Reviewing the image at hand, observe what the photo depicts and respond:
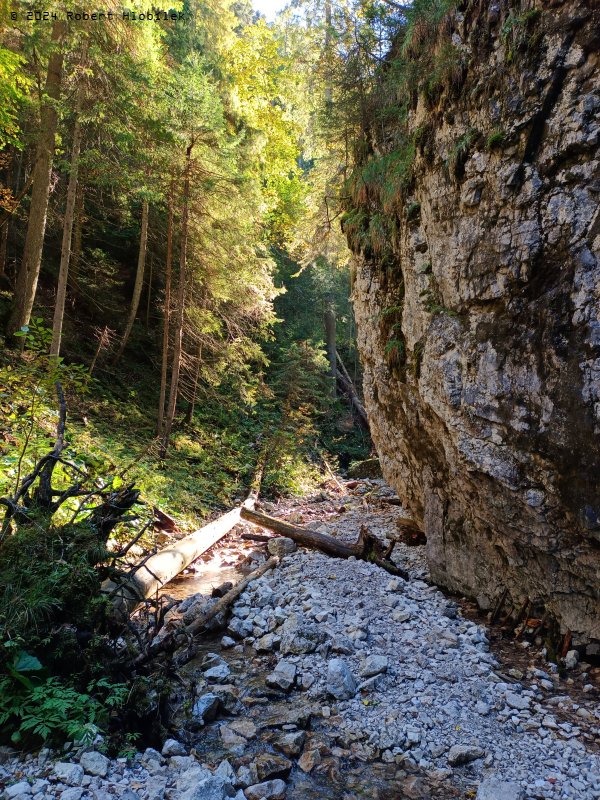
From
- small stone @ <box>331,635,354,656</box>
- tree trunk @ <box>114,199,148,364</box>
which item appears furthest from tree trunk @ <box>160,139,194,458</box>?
small stone @ <box>331,635,354,656</box>

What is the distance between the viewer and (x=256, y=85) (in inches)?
752

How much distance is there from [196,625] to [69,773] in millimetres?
2973

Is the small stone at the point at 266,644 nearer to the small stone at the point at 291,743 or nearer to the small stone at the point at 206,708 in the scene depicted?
the small stone at the point at 206,708

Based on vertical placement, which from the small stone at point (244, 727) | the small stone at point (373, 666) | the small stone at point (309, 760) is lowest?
the small stone at point (244, 727)

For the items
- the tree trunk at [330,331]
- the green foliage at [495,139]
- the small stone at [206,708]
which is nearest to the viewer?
the small stone at [206,708]

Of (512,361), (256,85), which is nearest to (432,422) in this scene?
(512,361)

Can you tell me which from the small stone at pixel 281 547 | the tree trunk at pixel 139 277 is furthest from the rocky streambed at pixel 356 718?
the tree trunk at pixel 139 277

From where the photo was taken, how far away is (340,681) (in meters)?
4.81

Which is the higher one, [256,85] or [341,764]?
[256,85]

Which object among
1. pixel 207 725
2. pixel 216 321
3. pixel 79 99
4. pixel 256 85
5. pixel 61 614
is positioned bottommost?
pixel 207 725

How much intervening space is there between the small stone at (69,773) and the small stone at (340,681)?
8.13 feet

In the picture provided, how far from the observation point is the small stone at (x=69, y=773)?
3027 millimetres

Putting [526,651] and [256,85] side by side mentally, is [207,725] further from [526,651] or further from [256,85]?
[256,85]

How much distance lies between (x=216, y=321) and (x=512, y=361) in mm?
10385
